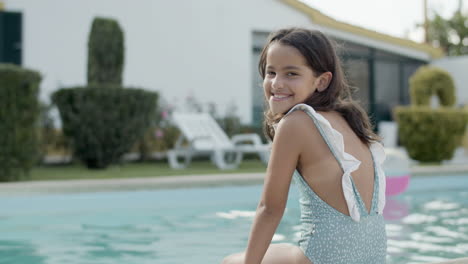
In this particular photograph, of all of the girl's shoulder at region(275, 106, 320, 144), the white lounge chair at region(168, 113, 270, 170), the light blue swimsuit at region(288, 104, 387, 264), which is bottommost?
the white lounge chair at region(168, 113, 270, 170)

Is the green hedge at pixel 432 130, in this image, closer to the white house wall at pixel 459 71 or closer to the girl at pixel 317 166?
the white house wall at pixel 459 71

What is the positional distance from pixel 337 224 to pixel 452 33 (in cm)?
3805

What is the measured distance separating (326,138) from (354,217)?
0.83ft

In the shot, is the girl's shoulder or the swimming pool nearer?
the girl's shoulder

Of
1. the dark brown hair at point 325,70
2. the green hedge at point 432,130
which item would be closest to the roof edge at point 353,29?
the green hedge at point 432,130

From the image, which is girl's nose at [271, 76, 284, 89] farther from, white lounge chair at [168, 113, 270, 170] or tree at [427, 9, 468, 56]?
tree at [427, 9, 468, 56]

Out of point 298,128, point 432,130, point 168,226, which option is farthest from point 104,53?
point 298,128

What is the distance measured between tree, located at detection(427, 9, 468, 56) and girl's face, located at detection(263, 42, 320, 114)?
3631 cm

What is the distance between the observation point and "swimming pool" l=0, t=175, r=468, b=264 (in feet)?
11.5

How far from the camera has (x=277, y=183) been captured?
1.59m

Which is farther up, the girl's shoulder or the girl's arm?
the girl's shoulder

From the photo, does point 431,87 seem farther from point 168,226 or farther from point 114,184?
point 168,226

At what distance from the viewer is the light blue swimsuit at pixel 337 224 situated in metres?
1.61

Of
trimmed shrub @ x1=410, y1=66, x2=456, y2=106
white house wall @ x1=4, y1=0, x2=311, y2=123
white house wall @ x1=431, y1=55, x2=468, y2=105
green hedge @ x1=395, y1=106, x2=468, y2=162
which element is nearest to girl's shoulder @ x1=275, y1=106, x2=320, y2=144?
white house wall @ x1=4, y1=0, x2=311, y2=123
